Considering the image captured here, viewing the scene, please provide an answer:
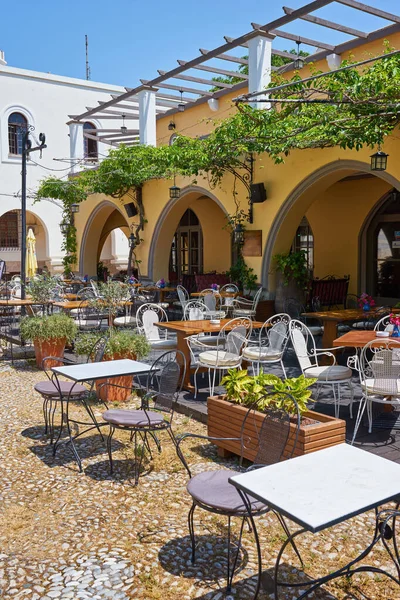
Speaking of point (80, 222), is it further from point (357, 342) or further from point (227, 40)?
point (357, 342)

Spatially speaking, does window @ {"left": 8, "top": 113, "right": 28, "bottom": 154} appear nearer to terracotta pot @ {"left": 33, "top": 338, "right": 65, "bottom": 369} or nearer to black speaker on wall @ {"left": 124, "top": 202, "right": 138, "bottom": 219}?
black speaker on wall @ {"left": 124, "top": 202, "right": 138, "bottom": 219}

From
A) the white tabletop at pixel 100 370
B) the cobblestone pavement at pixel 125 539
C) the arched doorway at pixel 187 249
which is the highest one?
the arched doorway at pixel 187 249

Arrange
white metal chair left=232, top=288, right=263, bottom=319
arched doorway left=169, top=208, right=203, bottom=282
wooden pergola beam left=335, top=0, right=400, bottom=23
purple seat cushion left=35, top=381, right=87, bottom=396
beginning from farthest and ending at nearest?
arched doorway left=169, top=208, right=203, bottom=282 < white metal chair left=232, top=288, right=263, bottom=319 < wooden pergola beam left=335, top=0, right=400, bottom=23 < purple seat cushion left=35, top=381, right=87, bottom=396

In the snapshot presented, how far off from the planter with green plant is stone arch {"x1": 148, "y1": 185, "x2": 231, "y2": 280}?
758 cm

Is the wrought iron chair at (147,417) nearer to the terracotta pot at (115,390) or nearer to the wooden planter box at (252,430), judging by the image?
the wooden planter box at (252,430)

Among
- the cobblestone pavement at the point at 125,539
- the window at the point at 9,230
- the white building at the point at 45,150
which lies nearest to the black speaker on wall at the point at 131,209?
the white building at the point at 45,150

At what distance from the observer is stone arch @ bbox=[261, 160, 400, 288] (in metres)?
9.41

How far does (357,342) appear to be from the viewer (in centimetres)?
560

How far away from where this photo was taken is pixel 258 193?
10656mm

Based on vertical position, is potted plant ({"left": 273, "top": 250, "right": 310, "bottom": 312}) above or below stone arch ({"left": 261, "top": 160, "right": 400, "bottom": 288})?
below

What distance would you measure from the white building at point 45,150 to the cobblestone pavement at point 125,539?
1833cm

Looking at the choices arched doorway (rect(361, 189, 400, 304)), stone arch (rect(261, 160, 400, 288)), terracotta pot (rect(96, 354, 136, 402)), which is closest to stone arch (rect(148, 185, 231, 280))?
stone arch (rect(261, 160, 400, 288))

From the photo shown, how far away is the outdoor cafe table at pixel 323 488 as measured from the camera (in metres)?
2.35

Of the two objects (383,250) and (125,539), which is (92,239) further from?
(125,539)
